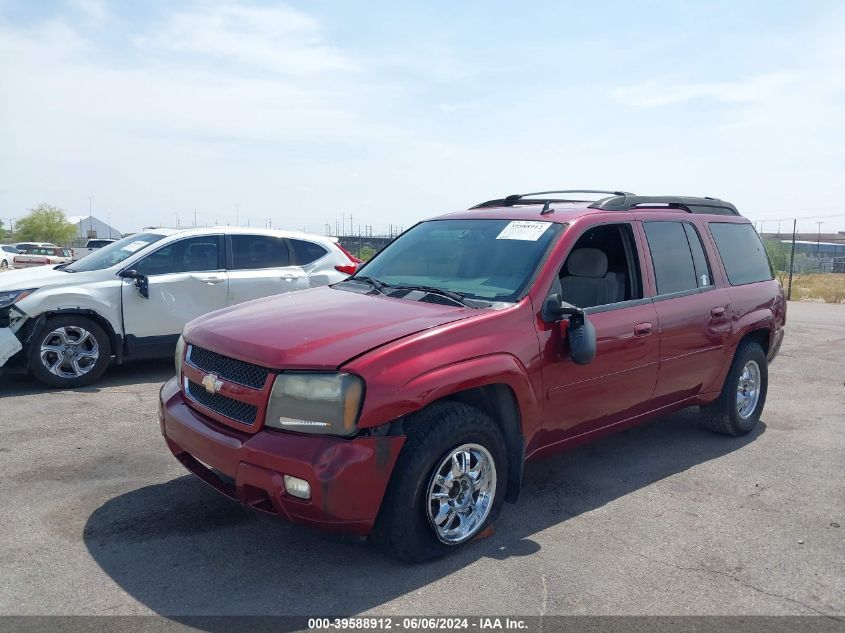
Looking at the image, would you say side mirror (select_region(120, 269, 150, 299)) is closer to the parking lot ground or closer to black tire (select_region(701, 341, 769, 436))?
the parking lot ground

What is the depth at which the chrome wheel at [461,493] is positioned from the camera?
3578 millimetres

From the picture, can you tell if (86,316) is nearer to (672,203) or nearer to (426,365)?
(426,365)

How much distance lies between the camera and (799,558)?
3826mm

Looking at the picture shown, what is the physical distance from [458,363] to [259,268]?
17.1ft

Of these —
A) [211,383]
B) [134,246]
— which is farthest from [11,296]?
[211,383]

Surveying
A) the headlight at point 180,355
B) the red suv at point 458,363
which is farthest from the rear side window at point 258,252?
the headlight at point 180,355

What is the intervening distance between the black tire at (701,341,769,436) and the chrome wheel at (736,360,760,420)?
0.07 feet

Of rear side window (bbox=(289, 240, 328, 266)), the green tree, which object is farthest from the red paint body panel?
the green tree

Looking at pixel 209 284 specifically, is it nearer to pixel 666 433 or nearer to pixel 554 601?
pixel 666 433

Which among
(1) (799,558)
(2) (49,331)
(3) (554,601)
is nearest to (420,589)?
(3) (554,601)

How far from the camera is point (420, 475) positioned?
340cm

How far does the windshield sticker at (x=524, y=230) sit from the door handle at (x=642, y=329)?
0.87 metres

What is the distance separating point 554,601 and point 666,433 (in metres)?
3.18

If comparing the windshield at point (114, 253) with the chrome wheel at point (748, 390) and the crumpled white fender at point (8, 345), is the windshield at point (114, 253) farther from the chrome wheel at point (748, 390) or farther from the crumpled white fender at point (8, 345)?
the chrome wheel at point (748, 390)
